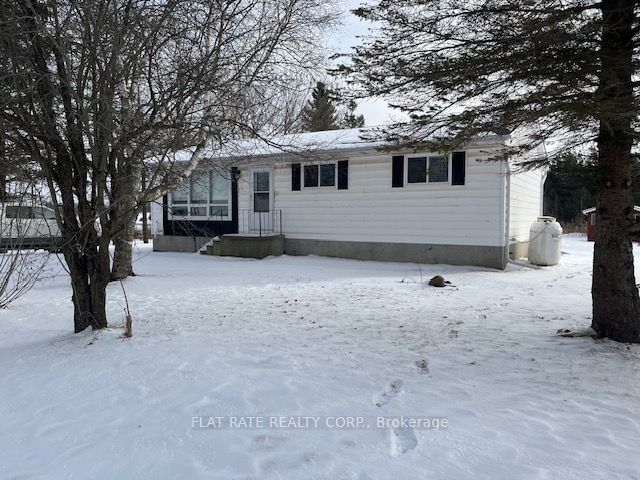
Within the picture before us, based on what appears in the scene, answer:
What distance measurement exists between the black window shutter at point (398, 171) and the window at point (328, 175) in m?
1.82

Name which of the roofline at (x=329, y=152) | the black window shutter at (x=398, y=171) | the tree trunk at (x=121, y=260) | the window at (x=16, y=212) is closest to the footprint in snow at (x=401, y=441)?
the window at (x=16, y=212)

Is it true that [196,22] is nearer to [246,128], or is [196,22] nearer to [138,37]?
[138,37]

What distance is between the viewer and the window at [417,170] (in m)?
11.6

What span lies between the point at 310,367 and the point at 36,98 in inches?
144

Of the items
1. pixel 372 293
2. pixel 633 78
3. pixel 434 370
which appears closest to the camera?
pixel 633 78

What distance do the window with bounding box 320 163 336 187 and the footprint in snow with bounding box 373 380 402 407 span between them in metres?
9.60

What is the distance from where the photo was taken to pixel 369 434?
112 inches

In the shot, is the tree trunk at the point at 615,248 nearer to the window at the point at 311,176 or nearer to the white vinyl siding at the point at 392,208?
the white vinyl siding at the point at 392,208

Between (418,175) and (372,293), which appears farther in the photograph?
(418,175)

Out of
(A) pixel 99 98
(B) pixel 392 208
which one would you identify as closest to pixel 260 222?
(B) pixel 392 208

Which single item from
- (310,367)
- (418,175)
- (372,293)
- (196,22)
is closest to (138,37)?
(196,22)

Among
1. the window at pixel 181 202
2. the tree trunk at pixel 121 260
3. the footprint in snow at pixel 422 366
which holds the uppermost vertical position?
the window at pixel 181 202

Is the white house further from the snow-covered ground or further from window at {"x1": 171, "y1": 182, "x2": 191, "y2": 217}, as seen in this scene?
the snow-covered ground

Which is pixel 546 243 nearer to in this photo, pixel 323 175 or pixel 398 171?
pixel 398 171
